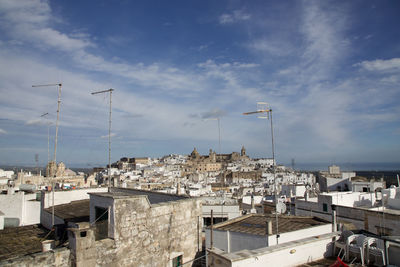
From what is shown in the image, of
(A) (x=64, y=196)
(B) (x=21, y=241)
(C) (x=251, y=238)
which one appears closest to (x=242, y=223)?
(C) (x=251, y=238)

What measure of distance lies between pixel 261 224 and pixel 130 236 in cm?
763

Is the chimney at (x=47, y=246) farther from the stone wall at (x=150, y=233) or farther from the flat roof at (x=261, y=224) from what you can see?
the flat roof at (x=261, y=224)

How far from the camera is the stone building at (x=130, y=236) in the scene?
779 centimetres

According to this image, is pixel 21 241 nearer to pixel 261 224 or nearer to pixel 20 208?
pixel 20 208

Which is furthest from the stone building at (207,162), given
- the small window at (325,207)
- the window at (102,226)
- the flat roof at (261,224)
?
the window at (102,226)

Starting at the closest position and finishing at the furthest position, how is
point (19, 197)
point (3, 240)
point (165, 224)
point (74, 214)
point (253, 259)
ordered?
1. point (253, 259)
2. point (165, 224)
3. point (3, 240)
4. point (74, 214)
5. point (19, 197)

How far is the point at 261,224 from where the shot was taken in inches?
565

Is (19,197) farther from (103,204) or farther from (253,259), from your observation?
(253,259)

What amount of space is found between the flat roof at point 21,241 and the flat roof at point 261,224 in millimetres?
7861

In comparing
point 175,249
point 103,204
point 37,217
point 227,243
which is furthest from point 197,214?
point 37,217

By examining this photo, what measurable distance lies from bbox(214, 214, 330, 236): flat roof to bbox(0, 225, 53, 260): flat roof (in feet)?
25.8

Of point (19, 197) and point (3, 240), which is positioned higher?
point (19, 197)

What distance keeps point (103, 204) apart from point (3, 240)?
22.0 ft

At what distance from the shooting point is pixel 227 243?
42.7 feet
